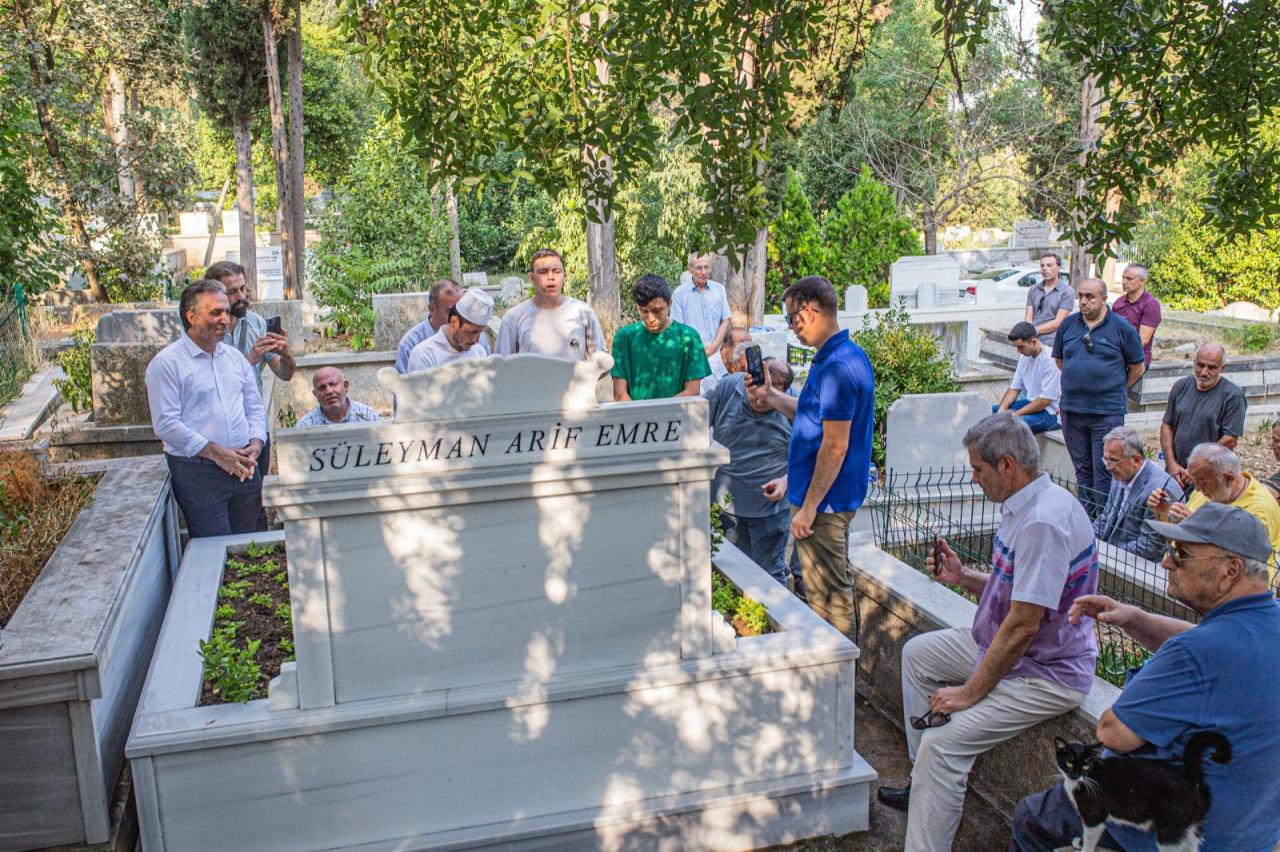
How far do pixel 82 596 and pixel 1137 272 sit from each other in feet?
30.4

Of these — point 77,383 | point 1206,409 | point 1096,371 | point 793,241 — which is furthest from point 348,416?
point 793,241

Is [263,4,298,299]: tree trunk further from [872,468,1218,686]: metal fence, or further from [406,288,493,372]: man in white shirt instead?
[872,468,1218,686]: metal fence

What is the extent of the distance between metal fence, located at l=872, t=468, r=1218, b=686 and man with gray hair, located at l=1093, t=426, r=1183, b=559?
19cm

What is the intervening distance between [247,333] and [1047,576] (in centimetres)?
557

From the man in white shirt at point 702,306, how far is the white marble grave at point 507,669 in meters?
5.82

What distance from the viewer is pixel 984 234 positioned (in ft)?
170

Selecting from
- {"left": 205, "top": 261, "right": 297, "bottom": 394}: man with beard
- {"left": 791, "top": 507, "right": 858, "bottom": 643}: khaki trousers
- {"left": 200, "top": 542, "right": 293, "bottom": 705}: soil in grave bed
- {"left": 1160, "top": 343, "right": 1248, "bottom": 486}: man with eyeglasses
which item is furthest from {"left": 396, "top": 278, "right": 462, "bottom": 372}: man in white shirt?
{"left": 1160, "top": 343, "right": 1248, "bottom": 486}: man with eyeglasses

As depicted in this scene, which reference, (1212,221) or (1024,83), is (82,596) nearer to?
(1212,221)

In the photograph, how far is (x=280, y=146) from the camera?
80.5ft

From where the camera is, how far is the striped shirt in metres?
3.91

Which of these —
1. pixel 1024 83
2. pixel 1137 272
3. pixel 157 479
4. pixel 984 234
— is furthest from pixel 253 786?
pixel 984 234

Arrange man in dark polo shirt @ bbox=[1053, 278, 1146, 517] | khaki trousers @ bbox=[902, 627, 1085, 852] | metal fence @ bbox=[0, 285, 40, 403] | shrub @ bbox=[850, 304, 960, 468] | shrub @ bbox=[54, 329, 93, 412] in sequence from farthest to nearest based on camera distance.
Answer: metal fence @ bbox=[0, 285, 40, 403] → shrub @ bbox=[850, 304, 960, 468] → shrub @ bbox=[54, 329, 93, 412] → man in dark polo shirt @ bbox=[1053, 278, 1146, 517] → khaki trousers @ bbox=[902, 627, 1085, 852]

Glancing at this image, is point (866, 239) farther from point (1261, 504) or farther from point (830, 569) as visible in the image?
point (830, 569)

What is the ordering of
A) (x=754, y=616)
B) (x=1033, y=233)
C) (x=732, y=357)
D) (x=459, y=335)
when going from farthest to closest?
(x=1033, y=233) < (x=732, y=357) < (x=459, y=335) < (x=754, y=616)
